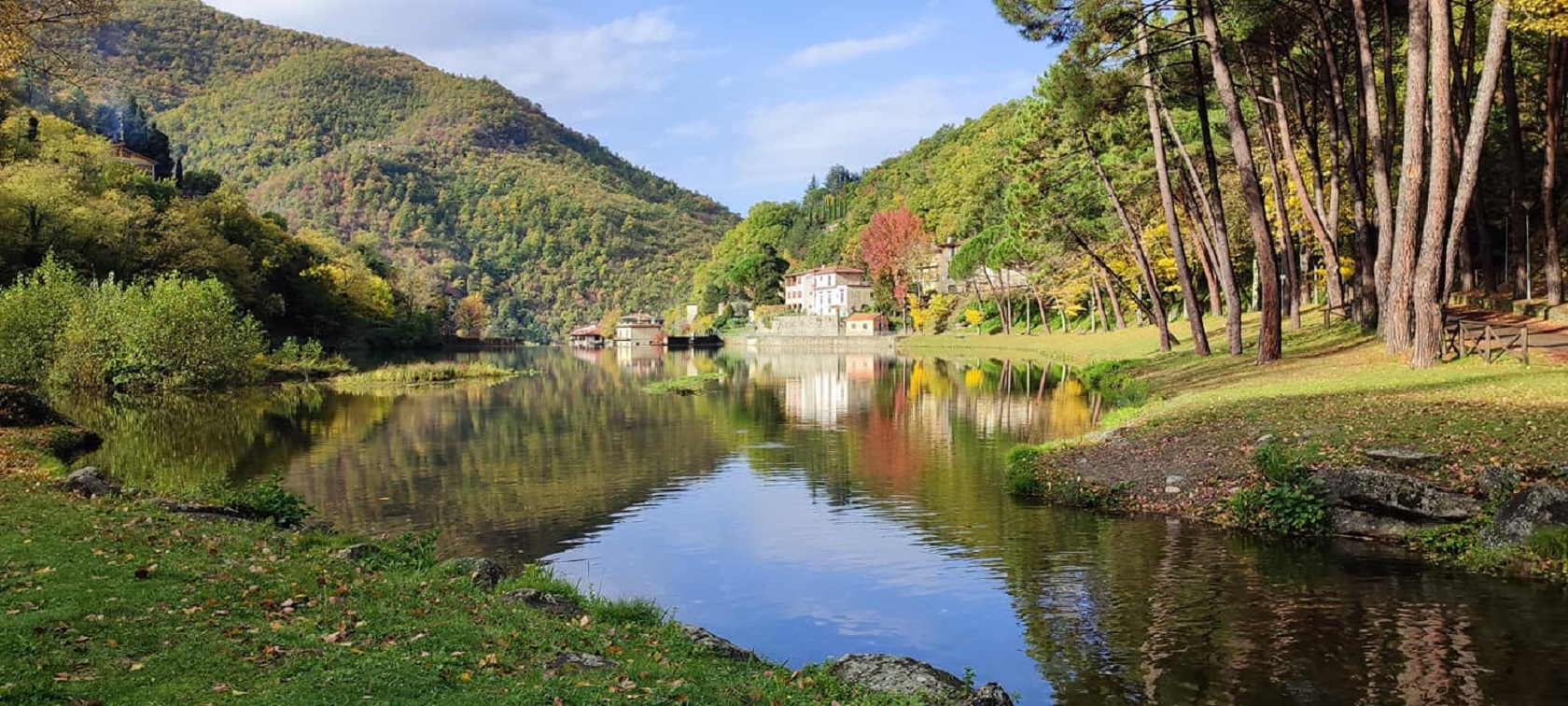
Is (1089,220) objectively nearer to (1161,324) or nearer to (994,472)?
(1161,324)

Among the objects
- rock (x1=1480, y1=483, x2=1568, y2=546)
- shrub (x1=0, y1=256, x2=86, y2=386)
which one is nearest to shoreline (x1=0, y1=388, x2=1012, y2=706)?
rock (x1=1480, y1=483, x2=1568, y2=546)

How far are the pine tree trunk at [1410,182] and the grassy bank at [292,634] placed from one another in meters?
18.9

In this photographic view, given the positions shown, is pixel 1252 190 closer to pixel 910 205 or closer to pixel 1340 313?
pixel 1340 313

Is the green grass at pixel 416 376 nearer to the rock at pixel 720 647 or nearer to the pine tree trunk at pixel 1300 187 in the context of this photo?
the pine tree trunk at pixel 1300 187

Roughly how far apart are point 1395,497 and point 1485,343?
9.01 meters

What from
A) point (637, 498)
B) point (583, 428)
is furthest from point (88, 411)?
point (637, 498)

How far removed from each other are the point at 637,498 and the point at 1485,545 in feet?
48.1

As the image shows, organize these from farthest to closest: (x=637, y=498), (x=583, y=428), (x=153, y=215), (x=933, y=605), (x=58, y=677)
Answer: (x=153, y=215) < (x=583, y=428) < (x=637, y=498) < (x=933, y=605) < (x=58, y=677)

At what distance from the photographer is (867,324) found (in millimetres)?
119625

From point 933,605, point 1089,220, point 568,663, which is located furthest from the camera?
point 1089,220

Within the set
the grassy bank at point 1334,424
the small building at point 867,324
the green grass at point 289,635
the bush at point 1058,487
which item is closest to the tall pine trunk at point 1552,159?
the grassy bank at point 1334,424

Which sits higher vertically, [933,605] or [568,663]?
[568,663]

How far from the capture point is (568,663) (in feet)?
26.7

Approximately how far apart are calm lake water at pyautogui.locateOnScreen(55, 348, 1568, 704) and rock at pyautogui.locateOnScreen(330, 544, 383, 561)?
2.74m
